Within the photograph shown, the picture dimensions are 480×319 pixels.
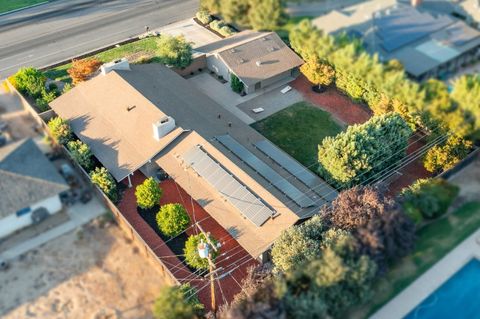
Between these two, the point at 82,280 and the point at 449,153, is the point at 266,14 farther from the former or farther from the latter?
the point at 82,280

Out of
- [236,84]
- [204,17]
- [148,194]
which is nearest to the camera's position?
[148,194]

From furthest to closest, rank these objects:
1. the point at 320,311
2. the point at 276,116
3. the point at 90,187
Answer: the point at 276,116 → the point at 90,187 → the point at 320,311

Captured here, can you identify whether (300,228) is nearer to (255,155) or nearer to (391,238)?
(391,238)

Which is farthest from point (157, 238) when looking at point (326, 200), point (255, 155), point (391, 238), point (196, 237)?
point (391, 238)

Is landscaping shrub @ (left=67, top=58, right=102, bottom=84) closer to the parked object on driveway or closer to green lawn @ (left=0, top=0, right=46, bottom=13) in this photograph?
the parked object on driveway

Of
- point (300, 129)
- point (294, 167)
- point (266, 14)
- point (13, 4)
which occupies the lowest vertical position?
point (300, 129)

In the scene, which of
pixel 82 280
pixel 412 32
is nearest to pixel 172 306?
pixel 82 280

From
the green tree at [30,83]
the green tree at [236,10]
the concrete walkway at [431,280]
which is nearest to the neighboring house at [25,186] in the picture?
the green tree at [30,83]
